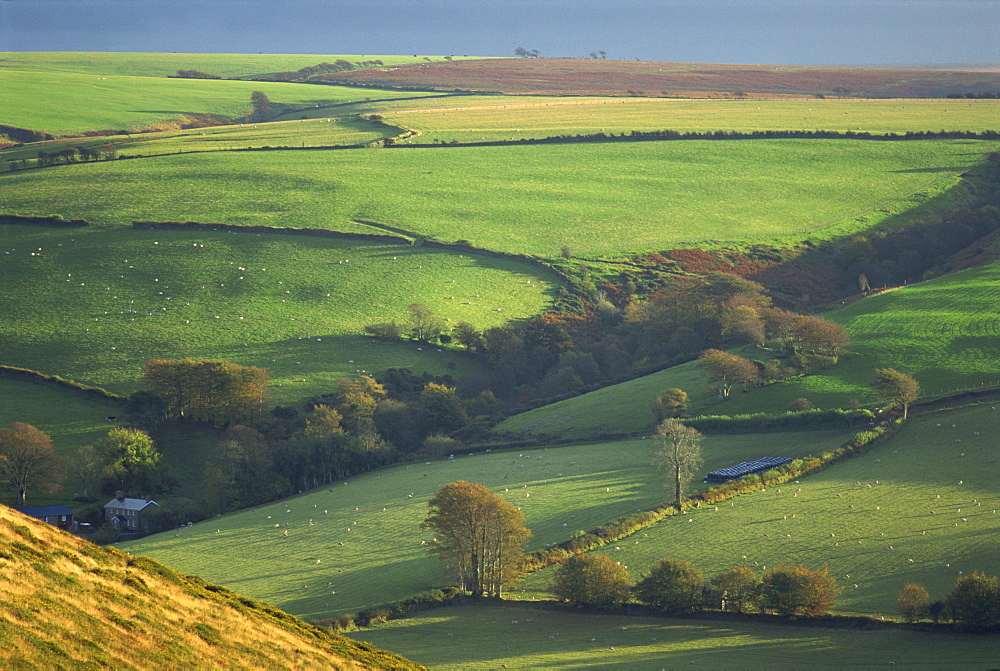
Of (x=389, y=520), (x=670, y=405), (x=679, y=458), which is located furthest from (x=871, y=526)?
(x=389, y=520)

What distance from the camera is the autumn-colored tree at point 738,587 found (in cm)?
4738

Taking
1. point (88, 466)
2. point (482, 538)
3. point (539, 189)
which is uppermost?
point (539, 189)

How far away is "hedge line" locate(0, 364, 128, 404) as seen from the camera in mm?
83625

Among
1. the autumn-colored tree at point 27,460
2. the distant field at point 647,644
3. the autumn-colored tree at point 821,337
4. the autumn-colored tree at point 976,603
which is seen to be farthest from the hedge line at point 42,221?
the autumn-colored tree at point 976,603

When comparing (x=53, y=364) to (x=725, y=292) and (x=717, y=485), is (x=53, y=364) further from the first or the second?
(x=725, y=292)

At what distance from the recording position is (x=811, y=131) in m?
174

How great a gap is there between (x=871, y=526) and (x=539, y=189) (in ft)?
312

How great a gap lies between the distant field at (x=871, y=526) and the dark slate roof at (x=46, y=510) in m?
34.5

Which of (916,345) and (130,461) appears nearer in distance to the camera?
(130,461)

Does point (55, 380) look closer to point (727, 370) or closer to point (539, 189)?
point (727, 370)

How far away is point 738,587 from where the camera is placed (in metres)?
47.4

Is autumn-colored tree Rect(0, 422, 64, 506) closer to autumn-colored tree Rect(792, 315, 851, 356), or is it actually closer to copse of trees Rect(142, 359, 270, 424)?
copse of trees Rect(142, 359, 270, 424)

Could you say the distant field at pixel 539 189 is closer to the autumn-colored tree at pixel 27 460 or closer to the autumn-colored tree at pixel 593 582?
the autumn-colored tree at pixel 27 460

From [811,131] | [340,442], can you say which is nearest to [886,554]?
[340,442]
